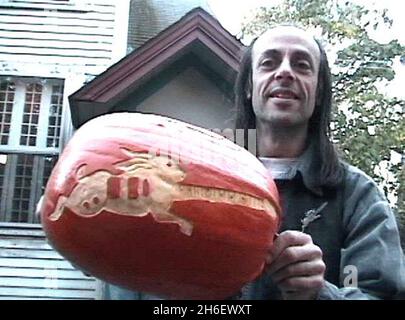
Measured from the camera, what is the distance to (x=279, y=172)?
1.75 ft

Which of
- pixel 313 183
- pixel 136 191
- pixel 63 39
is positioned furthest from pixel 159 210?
pixel 63 39

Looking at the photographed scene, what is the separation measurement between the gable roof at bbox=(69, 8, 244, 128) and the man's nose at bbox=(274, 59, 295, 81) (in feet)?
2.32

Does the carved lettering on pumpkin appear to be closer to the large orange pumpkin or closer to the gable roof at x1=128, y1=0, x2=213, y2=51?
the large orange pumpkin

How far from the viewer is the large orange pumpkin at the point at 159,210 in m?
0.36

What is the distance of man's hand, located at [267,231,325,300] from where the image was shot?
403 millimetres

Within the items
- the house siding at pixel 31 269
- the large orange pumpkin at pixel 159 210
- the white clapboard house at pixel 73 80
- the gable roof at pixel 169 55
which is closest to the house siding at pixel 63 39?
the white clapboard house at pixel 73 80

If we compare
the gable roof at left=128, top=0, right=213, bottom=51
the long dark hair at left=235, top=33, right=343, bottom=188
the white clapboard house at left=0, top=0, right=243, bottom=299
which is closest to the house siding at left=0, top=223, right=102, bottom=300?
the white clapboard house at left=0, top=0, right=243, bottom=299

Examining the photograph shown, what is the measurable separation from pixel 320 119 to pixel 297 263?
196 millimetres

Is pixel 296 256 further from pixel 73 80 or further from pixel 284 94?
pixel 73 80

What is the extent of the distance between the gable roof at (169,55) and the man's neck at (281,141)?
70 cm

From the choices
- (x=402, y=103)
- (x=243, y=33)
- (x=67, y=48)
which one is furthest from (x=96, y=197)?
(x=67, y=48)

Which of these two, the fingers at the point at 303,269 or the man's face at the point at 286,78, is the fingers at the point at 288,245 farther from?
the man's face at the point at 286,78
